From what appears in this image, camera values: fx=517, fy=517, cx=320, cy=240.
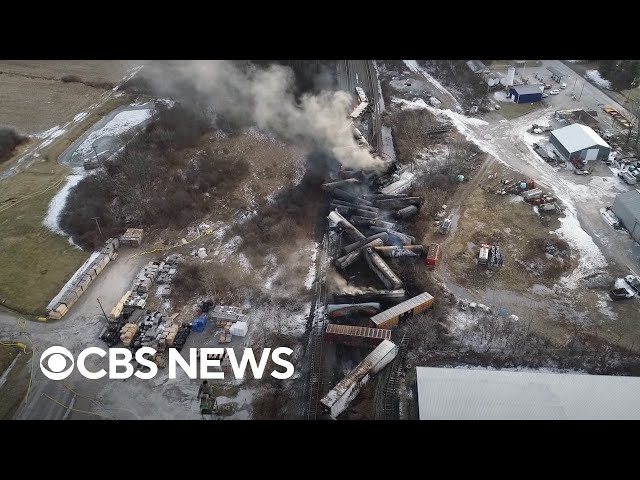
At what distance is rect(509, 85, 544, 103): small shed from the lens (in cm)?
5600

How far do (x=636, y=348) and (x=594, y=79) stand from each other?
4149 cm

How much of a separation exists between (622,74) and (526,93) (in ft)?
36.8

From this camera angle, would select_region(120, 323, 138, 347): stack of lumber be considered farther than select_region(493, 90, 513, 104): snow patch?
No

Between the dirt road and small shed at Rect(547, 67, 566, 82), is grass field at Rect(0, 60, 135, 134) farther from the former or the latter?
small shed at Rect(547, 67, 566, 82)

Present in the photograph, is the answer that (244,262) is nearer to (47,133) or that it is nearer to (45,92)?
(47,133)

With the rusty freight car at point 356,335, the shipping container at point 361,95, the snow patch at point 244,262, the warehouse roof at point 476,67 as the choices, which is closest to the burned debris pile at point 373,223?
the rusty freight car at point 356,335

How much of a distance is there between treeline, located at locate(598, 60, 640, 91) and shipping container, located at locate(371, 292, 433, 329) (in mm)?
41356

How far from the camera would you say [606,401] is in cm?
2608

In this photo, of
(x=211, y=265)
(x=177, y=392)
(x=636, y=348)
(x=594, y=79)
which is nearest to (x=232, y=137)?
(x=211, y=265)

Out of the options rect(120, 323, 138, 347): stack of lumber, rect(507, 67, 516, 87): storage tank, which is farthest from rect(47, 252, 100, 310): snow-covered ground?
rect(507, 67, 516, 87): storage tank

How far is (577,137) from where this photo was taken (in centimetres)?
4734

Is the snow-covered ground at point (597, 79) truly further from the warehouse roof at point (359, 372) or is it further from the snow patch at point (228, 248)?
the warehouse roof at point (359, 372)

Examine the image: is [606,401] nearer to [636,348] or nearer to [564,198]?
[636,348]
